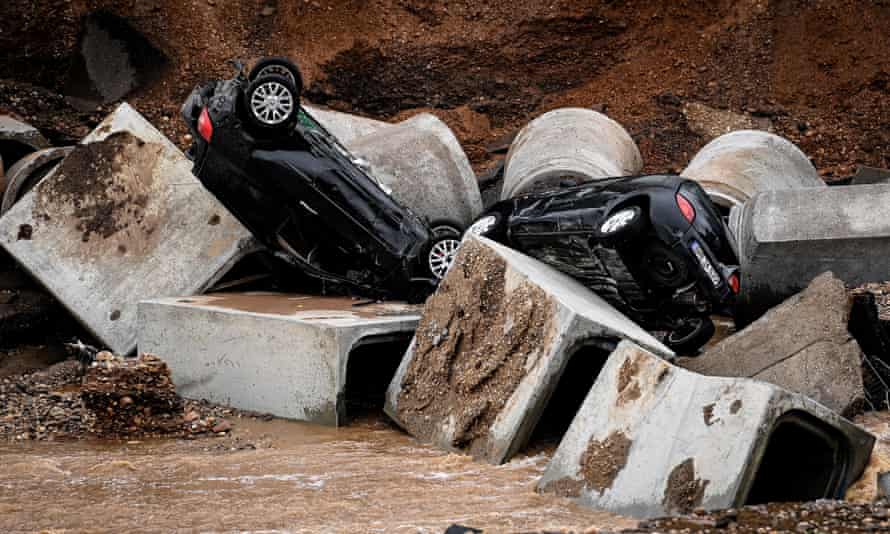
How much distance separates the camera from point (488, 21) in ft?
51.2

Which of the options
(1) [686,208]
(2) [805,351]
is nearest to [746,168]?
(1) [686,208]

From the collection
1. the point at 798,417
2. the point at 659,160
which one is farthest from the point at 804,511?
the point at 659,160

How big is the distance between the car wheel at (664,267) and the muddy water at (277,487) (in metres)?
1.64

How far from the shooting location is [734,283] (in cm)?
722

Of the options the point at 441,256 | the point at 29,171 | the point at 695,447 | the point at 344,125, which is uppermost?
the point at 344,125

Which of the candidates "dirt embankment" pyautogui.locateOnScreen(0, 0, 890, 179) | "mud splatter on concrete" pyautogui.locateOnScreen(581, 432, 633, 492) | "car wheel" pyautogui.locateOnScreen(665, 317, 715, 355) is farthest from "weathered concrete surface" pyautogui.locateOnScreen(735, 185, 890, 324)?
"dirt embankment" pyautogui.locateOnScreen(0, 0, 890, 179)

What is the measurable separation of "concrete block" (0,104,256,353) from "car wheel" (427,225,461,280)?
4.50 feet

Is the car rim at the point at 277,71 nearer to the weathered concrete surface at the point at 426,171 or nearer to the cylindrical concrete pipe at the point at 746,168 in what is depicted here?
the weathered concrete surface at the point at 426,171

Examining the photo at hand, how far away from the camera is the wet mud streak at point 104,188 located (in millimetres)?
8672

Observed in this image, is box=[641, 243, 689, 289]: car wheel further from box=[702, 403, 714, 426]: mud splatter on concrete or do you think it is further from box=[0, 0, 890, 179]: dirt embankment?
box=[0, 0, 890, 179]: dirt embankment

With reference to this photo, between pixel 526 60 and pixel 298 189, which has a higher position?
pixel 526 60

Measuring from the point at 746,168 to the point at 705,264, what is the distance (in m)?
3.35

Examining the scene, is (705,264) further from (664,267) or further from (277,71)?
(277,71)

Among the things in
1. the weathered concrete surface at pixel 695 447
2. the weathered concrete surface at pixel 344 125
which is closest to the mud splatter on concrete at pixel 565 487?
the weathered concrete surface at pixel 695 447
